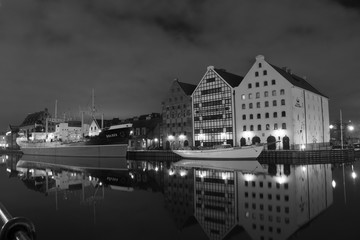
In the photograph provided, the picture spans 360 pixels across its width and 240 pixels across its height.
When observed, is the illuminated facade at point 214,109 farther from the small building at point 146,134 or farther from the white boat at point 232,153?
the small building at point 146,134

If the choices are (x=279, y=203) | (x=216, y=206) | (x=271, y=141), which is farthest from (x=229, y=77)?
(x=216, y=206)

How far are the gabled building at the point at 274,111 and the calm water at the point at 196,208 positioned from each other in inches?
1070

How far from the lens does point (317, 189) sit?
20594 millimetres

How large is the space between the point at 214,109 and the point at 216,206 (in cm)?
4639

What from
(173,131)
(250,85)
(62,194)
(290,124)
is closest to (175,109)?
(173,131)

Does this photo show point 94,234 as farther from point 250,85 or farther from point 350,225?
point 250,85

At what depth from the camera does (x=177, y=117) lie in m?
67.8

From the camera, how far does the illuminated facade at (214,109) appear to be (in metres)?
59.8

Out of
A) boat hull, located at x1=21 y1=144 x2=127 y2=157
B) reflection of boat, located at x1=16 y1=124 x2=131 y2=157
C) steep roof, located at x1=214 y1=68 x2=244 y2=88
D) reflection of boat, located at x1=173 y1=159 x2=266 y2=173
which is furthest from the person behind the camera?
steep roof, located at x1=214 y1=68 x2=244 y2=88

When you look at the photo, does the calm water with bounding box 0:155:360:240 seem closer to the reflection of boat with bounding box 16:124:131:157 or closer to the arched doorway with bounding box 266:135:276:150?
the arched doorway with bounding box 266:135:276:150

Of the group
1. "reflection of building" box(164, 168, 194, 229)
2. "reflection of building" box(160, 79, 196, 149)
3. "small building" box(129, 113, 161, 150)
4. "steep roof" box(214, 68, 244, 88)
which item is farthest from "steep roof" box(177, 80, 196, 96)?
"reflection of building" box(164, 168, 194, 229)

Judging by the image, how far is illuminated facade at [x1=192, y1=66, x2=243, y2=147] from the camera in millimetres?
59844

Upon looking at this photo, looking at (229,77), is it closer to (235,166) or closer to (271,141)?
(271,141)

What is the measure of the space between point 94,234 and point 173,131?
56705 mm
